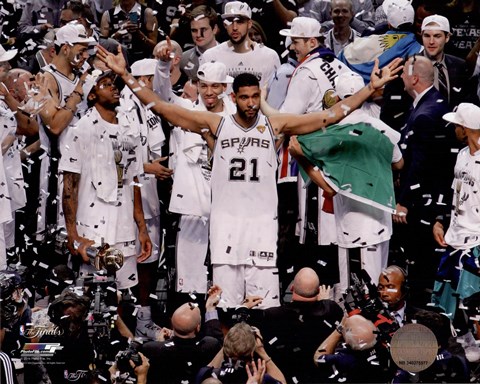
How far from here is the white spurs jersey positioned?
39.7 ft

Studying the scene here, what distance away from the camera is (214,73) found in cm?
1290

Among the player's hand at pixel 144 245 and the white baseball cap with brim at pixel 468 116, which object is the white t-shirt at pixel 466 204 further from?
the player's hand at pixel 144 245

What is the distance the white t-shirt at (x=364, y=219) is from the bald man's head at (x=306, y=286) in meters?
1.01

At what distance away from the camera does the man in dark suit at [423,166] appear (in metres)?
13.1

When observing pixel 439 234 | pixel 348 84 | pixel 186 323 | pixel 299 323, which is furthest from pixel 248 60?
pixel 186 323

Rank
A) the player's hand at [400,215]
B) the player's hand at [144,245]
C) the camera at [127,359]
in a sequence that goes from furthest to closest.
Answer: the player's hand at [144,245] → the player's hand at [400,215] → the camera at [127,359]

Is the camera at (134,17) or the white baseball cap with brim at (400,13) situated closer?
the white baseball cap with brim at (400,13)

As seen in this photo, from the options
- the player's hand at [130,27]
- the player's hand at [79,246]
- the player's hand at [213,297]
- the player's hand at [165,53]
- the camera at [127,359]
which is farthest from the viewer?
the player's hand at [130,27]

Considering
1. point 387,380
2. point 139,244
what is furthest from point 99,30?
point 387,380

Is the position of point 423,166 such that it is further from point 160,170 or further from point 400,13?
point 160,170

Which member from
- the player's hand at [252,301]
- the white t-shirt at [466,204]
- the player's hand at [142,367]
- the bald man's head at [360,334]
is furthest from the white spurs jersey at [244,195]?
the white t-shirt at [466,204]

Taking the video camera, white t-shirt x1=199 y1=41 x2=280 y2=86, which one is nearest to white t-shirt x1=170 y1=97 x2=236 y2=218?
white t-shirt x1=199 y1=41 x2=280 y2=86

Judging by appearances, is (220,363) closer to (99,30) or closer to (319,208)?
(319,208)

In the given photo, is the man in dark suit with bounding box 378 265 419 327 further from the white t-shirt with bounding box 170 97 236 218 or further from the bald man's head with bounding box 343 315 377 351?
the white t-shirt with bounding box 170 97 236 218
